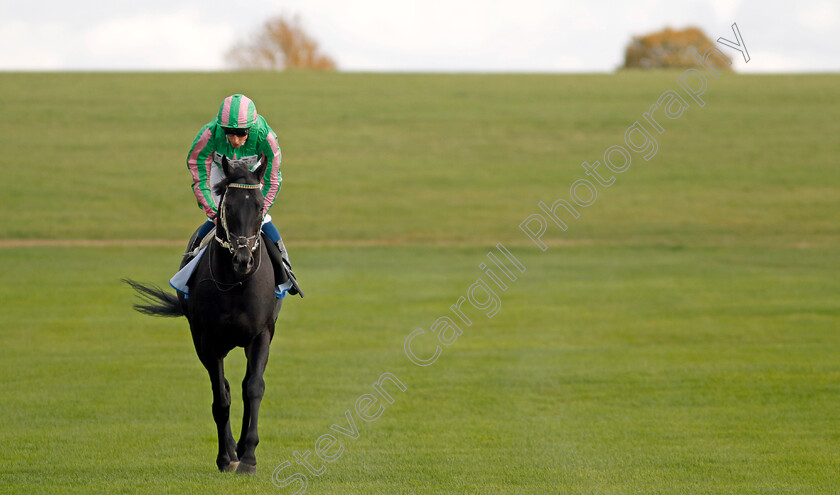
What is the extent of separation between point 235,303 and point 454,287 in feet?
44.1

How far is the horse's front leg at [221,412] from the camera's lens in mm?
7629

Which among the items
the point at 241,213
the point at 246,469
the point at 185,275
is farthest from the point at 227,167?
the point at 246,469

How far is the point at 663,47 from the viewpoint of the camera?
251 feet

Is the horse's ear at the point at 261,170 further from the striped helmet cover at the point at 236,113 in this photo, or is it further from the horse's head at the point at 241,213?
the striped helmet cover at the point at 236,113

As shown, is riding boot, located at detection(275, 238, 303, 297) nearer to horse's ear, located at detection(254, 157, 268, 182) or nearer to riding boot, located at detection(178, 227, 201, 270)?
riding boot, located at detection(178, 227, 201, 270)

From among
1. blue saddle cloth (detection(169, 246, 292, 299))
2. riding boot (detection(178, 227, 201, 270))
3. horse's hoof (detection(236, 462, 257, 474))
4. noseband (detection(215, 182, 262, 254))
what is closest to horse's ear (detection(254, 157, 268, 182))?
noseband (detection(215, 182, 262, 254))

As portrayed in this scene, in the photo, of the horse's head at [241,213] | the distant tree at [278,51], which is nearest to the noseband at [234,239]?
the horse's head at [241,213]

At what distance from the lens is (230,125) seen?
7285mm

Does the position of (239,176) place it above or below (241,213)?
above

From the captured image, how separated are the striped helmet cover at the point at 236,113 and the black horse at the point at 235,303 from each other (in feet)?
1.37

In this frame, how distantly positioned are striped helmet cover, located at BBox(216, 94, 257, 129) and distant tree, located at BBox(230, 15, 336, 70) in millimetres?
69283

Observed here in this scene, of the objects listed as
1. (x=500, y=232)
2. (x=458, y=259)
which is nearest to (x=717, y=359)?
(x=458, y=259)

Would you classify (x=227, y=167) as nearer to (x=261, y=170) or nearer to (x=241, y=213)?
(x=261, y=170)

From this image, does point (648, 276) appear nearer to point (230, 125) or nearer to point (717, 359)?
point (717, 359)
